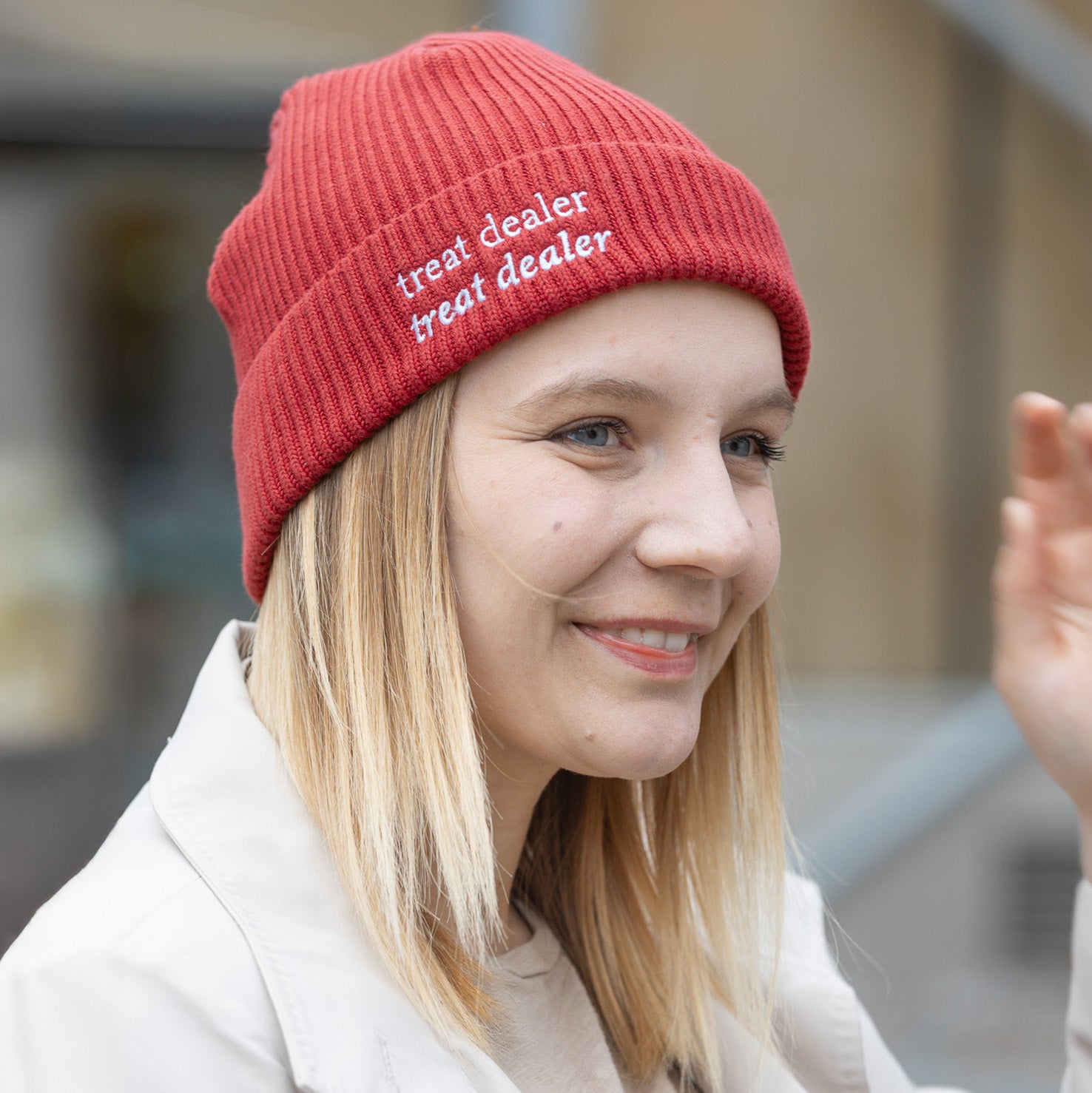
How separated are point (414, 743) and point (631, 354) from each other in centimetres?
54

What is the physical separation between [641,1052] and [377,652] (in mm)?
743

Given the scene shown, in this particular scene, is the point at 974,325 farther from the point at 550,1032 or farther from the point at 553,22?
the point at 550,1032

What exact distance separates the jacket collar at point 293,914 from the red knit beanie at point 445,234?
37 centimetres

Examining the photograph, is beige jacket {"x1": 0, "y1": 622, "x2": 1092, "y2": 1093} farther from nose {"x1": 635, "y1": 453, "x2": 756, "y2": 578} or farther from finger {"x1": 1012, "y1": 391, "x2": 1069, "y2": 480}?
finger {"x1": 1012, "y1": 391, "x2": 1069, "y2": 480}

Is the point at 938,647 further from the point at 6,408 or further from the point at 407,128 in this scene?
the point at 407,128

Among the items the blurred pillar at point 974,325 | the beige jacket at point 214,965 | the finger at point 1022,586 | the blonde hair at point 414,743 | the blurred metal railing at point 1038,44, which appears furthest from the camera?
the blurred pillar at point 974,325

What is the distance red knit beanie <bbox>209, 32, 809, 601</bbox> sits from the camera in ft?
5.48

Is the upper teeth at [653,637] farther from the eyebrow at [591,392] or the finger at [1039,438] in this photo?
the finger at [1039,438]

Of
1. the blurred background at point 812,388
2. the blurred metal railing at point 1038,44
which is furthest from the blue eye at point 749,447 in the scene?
the blurred metal railing at point 1038,44

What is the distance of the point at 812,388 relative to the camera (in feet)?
18.0

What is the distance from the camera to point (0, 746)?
16.3 feet

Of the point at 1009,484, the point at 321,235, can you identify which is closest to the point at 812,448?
the point at 1009,484

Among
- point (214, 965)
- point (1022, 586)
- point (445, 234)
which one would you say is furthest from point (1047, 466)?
point (214, 965)

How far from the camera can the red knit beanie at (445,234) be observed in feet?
5.48
